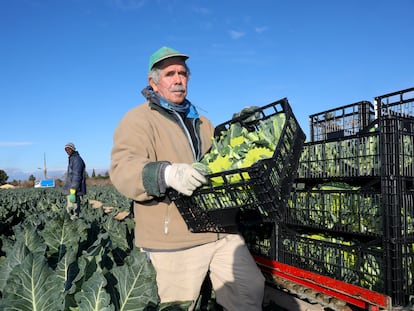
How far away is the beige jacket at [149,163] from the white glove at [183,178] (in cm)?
20

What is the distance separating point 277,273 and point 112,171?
2.36m

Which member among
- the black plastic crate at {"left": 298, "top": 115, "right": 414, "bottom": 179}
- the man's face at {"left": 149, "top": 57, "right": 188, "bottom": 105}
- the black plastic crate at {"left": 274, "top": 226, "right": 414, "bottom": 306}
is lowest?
the black plastic crate at {"left": 274, "top": 226, "right": 414, "bottom": 306}

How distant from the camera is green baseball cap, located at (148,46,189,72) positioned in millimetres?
2918

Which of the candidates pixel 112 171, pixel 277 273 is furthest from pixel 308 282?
pixel 112 171

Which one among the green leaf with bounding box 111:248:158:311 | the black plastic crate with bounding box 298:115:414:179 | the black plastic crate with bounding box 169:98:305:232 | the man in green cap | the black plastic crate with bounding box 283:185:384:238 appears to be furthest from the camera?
the black plastic crate with bounding box 283:185:384:238

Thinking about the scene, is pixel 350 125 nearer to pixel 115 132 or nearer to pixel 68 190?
pixel 115 132

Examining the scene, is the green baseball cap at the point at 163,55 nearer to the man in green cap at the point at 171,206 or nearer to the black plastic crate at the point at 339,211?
the man in green cap at the point at 171,206

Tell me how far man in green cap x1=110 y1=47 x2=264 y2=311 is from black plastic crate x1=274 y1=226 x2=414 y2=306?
37.1 inches

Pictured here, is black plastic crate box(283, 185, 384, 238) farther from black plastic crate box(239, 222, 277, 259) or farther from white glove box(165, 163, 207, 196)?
white glove box(165, 163, 207, 196)

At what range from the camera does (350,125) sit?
187 inches

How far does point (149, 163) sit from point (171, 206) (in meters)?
0.47

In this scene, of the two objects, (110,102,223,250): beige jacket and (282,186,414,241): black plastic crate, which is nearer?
(110,102,223,250): beige jacket

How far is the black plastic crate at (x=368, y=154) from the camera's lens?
10.3ft

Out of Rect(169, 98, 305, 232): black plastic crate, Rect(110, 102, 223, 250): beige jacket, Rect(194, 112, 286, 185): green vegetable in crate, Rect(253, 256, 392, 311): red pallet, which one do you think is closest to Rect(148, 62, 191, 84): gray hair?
Rect(110, 102, 223, 250): beige jacket
